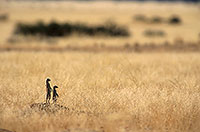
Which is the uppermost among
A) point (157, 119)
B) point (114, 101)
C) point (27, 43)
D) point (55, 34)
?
point (55, 34)

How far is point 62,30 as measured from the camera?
2134 cm

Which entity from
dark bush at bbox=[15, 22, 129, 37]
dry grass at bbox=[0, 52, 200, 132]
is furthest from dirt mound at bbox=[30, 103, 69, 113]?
dark bush at bbox=[15, 22, 129, 37]

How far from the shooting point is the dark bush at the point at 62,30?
21.1 metres

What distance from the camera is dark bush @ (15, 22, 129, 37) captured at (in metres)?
21.1

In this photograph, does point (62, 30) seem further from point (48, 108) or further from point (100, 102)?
point (48, 108)

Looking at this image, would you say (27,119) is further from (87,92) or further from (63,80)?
(63,80)

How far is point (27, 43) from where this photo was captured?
54.4 ft

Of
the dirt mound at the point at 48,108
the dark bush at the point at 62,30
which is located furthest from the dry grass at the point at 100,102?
the dark bush at the point at 62,30

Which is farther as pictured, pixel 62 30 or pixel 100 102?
pixel 62 30

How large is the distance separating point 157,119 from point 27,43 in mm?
12687

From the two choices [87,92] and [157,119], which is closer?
[157,119]

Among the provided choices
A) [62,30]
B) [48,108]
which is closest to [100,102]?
[48,108]

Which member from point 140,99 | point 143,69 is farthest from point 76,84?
point 143,69

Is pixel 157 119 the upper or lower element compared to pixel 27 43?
lower
